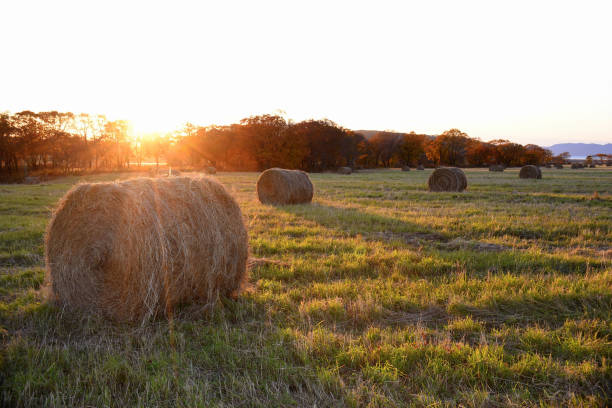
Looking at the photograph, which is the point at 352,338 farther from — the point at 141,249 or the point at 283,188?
the point at 283,188

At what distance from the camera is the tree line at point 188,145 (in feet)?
173

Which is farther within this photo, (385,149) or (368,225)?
(385,149)

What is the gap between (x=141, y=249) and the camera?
14.7ft

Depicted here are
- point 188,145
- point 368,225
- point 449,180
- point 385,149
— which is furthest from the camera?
point 385,149

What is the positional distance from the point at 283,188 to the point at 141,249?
10.8 m

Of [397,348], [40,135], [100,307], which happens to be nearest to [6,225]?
[100,307]

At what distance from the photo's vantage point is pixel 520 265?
6.17 meters

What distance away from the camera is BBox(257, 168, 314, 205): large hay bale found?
15.1m

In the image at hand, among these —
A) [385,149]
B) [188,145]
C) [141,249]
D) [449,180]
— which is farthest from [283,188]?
[385,149]

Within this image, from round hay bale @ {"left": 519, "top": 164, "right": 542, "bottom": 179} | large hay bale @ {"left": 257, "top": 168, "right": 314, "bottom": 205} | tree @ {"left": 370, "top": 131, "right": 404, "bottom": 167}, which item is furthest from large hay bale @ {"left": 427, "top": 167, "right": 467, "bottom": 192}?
tree @ {"left": 370, "top": 131, "right": 404, "bottom": 167}

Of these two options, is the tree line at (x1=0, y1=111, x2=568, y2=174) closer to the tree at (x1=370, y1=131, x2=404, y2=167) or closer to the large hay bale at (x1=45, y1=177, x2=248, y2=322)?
the tree at (x1=370, y1=131, x2=404, y2=167)

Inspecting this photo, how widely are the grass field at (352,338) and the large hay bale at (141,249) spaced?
298 millimetres

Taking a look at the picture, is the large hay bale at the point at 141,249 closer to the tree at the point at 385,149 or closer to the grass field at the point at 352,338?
the grass field at the point at 352,338

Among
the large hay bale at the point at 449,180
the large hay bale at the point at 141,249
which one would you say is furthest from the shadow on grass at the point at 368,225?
the large hay bale at the point at 449,180
